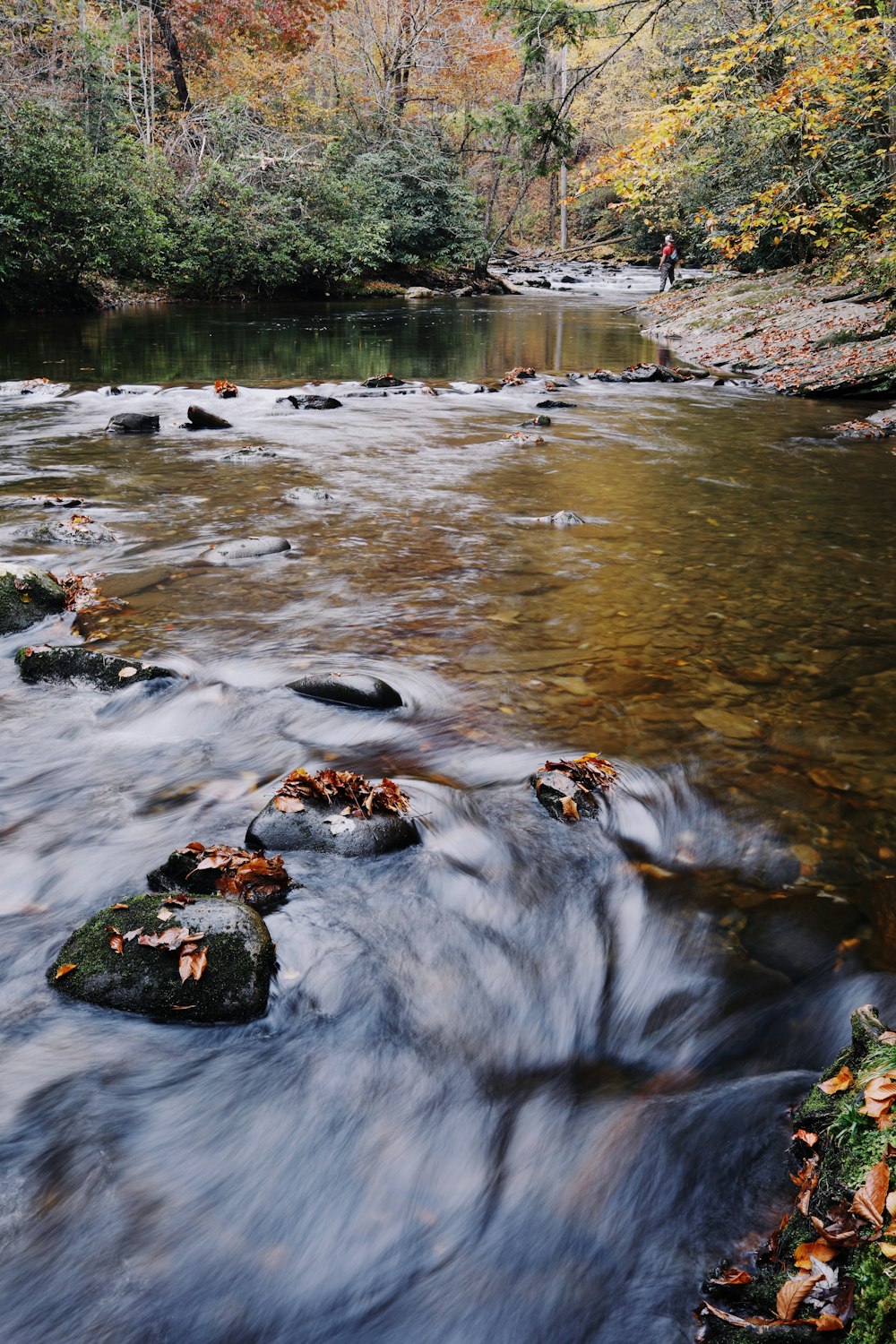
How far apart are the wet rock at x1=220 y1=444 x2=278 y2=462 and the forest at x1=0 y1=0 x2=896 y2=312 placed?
5898 mm

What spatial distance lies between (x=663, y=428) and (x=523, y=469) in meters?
3.04

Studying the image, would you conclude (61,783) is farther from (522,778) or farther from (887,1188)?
(887,1188)

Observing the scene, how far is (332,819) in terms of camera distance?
328 centimetres

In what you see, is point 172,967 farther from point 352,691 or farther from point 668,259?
point 668,259

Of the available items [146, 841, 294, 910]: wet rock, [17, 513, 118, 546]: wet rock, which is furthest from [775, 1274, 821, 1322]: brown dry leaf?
[17, 513, 118, 546]: wet rock

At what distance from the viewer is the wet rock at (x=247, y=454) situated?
920 centimetres

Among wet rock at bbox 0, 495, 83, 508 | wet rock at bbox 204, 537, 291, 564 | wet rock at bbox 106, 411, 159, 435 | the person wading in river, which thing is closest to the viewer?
wet rock at bbox 204, 537, 291, 564

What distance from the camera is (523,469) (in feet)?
29.2

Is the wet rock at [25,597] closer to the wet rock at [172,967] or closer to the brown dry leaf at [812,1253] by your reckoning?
the wet rock at [172,967]

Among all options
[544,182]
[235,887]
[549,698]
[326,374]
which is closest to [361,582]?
[549,698]

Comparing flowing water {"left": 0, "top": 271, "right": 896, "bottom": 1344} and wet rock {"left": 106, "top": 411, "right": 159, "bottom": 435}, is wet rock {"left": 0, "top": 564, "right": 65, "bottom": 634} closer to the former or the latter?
flowing water {"left": 0, "top": 271, "right": 896, "bottom": 1344}

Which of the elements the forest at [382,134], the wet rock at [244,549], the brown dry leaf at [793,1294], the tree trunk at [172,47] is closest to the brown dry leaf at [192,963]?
the brown dry leaf at [793,1294]

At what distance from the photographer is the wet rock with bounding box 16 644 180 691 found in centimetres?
429

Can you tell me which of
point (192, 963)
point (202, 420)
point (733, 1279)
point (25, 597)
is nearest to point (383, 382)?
point (202, 420)
